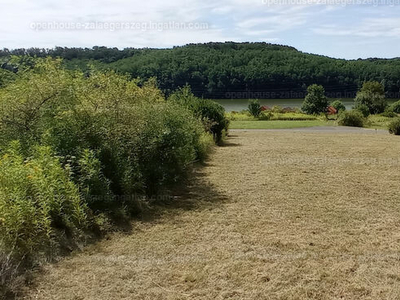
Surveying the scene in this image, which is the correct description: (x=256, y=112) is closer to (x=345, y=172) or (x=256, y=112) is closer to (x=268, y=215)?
(x=345, y=172)

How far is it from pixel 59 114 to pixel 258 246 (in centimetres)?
366

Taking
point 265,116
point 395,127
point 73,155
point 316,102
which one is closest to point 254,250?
point 73,155

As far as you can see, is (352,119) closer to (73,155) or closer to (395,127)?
(395,127)

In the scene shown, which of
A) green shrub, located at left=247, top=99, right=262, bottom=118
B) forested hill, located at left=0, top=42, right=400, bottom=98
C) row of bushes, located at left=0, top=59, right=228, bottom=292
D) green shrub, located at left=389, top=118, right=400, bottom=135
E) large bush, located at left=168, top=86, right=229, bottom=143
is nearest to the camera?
row of bushes, located at left=0, top=59, right=228, bottom=292

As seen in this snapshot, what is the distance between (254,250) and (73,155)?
3068 millimetres

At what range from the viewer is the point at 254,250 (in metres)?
4.36

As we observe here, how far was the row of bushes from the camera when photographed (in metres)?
4.08

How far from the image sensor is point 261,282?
3555 millimetres

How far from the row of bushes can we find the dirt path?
1.63 ft

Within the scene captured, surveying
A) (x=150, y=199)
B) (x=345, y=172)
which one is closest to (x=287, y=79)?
(x=345, y=172)

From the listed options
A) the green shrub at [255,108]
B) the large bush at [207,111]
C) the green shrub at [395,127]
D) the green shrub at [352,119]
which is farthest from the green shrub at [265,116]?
the large bush at [207,111]

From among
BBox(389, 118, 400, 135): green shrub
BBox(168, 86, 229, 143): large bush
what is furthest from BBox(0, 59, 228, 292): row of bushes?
BBox(389, 118, 400, 135): green shrub

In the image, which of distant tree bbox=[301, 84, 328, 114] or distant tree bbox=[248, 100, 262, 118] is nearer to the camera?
distant tree bbox=[248, 100, 262, 118]

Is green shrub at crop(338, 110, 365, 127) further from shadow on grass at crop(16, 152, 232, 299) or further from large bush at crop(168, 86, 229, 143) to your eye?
shadow on grass at crop(16, 152, 232, 299)
